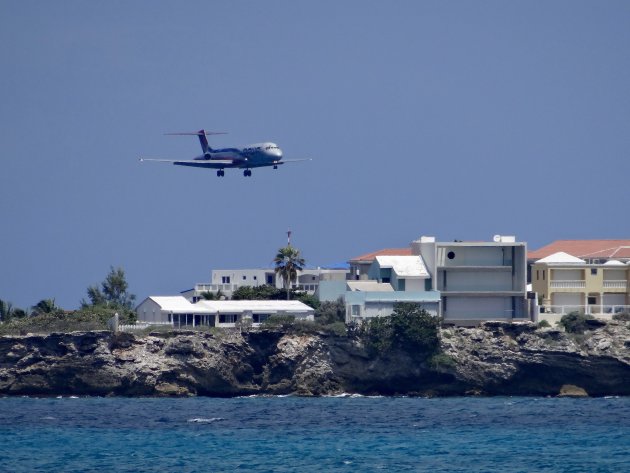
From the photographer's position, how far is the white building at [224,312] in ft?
334

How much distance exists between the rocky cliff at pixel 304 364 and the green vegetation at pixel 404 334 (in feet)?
1.79

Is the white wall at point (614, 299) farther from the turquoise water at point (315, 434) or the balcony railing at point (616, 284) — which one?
the turquoise water at point (315, 434)

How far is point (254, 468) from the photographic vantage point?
6138 cm

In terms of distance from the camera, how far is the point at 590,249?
120125 millimetres

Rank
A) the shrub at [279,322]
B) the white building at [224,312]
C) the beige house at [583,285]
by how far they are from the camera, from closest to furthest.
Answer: the shrub at [279,322] < the white building at [224,312] < the beige house at [583,285]

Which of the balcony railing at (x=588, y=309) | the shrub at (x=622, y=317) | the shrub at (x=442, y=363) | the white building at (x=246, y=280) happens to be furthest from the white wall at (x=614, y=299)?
the white building at (x=246, y=280)

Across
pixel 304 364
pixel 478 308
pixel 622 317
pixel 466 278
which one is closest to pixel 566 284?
pixel 622 317

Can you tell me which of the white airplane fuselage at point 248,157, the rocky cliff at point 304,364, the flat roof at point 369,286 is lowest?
the rocky cliff at point 304,364

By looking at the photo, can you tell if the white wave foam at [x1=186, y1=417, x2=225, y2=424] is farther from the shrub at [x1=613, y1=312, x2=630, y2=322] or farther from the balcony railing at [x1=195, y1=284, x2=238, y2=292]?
the balcony railing at [x1=195, y1=284, x2=238, y2=292]

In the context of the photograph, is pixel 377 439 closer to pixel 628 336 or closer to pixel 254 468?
pixel 254 468

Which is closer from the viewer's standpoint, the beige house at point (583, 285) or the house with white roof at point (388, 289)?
the house with white roof at point (388, 289)

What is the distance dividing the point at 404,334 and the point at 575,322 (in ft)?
36.6

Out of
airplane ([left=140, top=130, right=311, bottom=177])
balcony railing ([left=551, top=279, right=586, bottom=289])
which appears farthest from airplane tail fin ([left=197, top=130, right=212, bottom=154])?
balcony railing ([left=551, top=279, right=586, bottom=289])

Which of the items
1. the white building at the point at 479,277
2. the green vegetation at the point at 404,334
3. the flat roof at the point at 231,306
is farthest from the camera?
the white building at the point at 479,277
